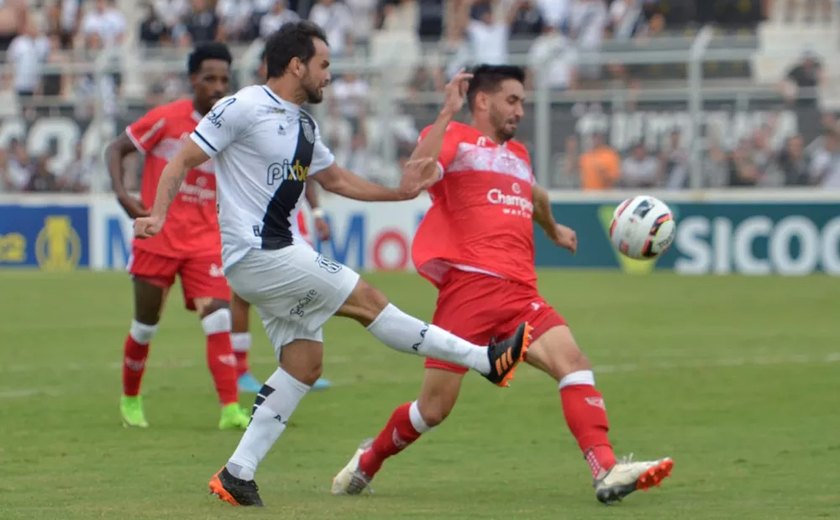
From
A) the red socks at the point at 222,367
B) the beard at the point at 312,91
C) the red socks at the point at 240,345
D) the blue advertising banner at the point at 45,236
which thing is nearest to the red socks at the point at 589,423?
the beard at the point at 312,91

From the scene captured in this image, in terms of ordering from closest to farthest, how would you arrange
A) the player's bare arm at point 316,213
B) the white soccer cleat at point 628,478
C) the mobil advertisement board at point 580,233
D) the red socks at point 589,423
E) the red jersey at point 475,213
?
the white soccer cleat at point 628,478 < the red socks at point 589,423 < the red jersey at point 475,213 < the player's bare arm at point 316,213 < the mobil advertisement board at point 580,233

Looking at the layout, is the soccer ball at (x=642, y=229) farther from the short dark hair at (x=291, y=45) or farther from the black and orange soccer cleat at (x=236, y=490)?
the black and orange soccer cleat at (x=236, y=490)

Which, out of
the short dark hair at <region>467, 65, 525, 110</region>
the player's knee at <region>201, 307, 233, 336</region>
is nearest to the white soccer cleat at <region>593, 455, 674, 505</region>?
the short dark hair at <region>467, 65, 525, 110</region>

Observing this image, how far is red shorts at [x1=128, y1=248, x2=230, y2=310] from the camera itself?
36.6 feet

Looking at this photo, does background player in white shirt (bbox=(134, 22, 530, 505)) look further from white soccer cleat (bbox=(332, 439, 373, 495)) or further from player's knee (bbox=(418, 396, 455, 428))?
white soccer cleat (bbox=(332, 439, 373, 495))

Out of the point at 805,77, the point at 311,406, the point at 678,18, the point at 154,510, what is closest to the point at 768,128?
the point at 805,77

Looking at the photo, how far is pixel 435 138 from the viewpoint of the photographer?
8.28 m

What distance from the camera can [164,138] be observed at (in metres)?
11.3

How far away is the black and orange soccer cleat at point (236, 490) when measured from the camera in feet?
25.4

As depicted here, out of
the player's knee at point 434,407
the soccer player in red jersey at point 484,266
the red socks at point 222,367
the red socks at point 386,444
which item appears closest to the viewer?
the soccer player in red jersey at point 484,266

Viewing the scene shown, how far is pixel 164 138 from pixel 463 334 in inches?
144

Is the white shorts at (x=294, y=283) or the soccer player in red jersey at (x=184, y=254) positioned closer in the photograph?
the white shorts at (x=294, y=283)

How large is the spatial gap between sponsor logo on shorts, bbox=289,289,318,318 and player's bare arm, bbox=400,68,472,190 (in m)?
0.75

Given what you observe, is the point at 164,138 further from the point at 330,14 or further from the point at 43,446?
the point at 330,14
